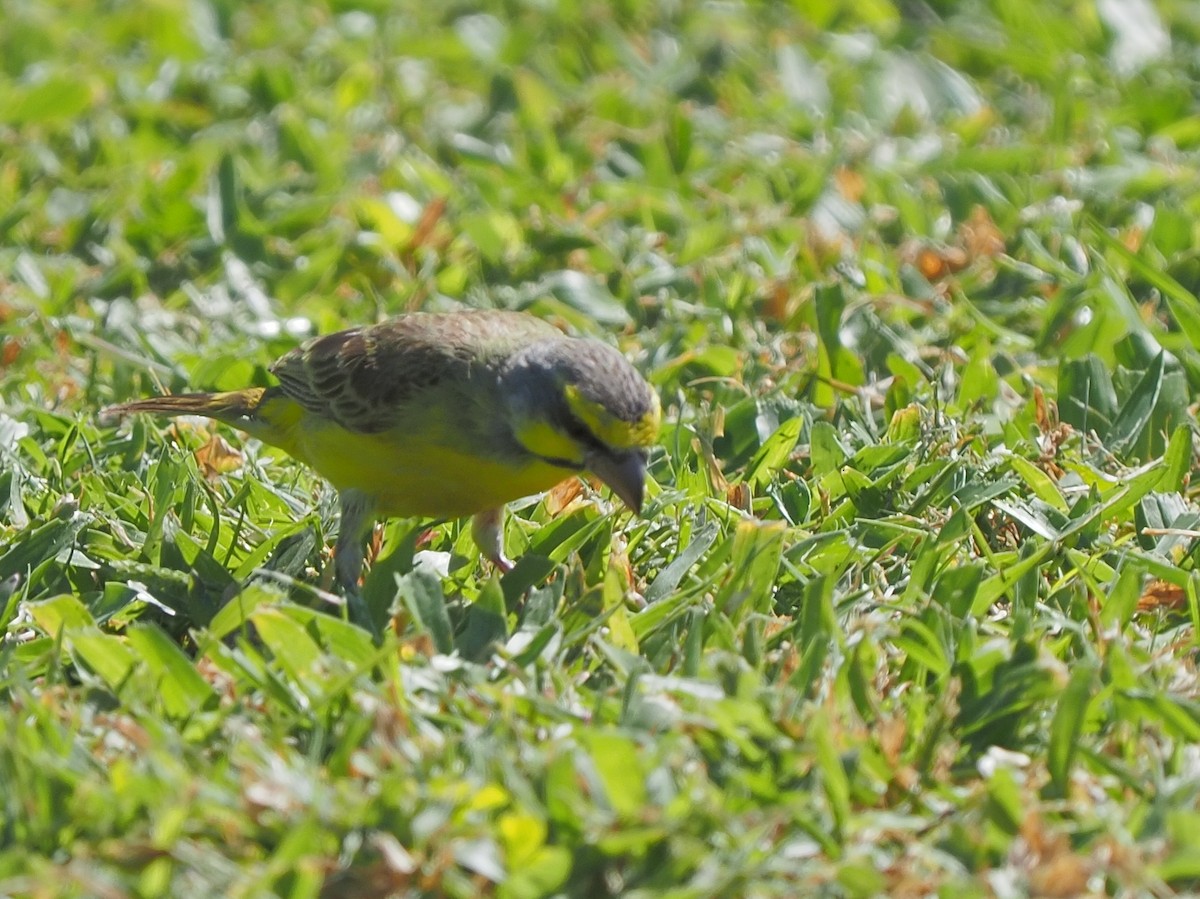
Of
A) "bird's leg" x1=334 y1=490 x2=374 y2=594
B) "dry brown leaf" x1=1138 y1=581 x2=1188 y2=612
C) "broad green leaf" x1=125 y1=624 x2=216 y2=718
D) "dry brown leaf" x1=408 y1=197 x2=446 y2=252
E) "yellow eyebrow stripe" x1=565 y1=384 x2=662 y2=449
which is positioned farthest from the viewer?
"dry brown leaf" x1=408 y1=197 x2=446 y2=252

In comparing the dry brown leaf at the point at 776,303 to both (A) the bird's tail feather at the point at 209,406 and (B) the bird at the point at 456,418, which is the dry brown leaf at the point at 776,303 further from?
(A) the bird's tail feather at the point at 209,406

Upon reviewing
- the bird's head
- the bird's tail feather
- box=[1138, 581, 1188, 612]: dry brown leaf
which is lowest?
box=[1138, 581, 1188, 612]: dry brown leaf

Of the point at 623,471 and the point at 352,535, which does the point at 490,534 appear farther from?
the point at 623,471

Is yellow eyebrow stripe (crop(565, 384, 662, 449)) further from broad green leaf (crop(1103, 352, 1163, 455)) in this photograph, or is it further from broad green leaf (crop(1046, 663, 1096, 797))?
broad green leaf (crop(1103, 352, 1163, 455))

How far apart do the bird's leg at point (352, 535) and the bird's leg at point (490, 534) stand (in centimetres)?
29

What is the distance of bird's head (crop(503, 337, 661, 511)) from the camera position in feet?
13.6

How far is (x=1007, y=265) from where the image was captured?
20.9 feet

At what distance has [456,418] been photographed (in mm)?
4504

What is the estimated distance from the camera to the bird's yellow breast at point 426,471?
173 inches

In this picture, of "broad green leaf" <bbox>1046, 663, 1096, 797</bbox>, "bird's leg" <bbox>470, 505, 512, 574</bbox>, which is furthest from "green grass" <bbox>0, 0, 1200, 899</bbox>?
"bird's leg" <bbox>470, 505, 512, 574</bbox>

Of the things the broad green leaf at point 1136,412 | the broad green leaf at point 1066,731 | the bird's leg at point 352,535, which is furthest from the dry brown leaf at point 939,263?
the broad green leaf at point 1066,731

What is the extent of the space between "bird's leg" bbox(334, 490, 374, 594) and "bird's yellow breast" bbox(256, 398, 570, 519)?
31 mm

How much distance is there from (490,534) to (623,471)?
24.2 inches

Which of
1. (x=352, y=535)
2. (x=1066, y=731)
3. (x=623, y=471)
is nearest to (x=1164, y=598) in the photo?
(x=1066, y=731)
